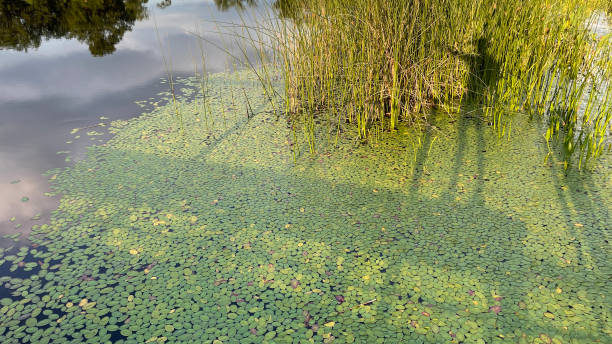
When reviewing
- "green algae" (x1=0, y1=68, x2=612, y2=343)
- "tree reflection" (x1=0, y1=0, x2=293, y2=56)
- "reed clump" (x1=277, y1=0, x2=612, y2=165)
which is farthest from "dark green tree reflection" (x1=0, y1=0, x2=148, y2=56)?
"green algae" (x1=0, y1=68, x2=612, y2=343)

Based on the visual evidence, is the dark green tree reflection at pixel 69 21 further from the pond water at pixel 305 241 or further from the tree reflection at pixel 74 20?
the pond water at pixel 305 241

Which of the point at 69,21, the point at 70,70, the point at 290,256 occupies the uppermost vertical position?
the point at 69,21

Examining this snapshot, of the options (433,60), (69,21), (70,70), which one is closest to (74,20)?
(69,21)

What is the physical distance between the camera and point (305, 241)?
1767 millimetres

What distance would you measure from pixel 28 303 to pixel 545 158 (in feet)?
8.35

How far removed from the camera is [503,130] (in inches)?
106

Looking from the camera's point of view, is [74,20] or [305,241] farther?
[74,20]

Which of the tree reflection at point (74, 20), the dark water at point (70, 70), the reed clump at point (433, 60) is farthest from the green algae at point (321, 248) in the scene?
the tree reflection at point (74, 20)

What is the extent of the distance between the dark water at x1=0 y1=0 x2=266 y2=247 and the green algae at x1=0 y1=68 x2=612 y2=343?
0.19 meters

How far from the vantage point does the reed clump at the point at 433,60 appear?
2611 millimetres

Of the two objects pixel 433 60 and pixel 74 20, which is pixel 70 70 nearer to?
pixel 74 20

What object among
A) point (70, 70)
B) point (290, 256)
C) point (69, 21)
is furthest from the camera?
point (69, 21)

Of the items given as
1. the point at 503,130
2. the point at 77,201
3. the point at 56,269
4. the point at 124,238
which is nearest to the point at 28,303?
the point at 56,269

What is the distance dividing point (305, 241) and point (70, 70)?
3575mm
